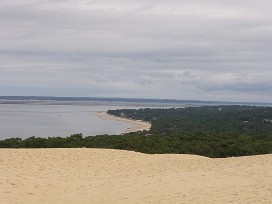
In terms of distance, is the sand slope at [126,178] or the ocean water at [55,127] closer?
the sand slope at [126,178]

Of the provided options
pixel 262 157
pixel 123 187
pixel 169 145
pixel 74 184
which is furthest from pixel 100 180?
pixel 169 145

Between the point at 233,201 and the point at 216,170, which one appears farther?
the point at 216,170

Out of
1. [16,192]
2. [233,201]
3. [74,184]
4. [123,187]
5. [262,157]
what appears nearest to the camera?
[233,201]

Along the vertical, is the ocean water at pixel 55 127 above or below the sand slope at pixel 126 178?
below

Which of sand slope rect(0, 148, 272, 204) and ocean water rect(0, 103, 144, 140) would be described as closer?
sand slope rect(0, 148, 272, 204)

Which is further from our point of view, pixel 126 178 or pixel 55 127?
pixel 55 127

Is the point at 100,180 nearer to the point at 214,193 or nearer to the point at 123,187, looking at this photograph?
the point at 123,187

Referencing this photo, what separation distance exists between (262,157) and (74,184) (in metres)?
9.03

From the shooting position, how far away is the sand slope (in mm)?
10844

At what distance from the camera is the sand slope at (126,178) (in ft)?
35.6

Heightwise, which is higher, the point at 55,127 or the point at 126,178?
the point at 126,178

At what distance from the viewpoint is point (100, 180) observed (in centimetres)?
1414

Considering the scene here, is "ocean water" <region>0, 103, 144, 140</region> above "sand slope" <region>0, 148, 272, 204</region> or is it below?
below

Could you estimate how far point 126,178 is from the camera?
14.2 metres
